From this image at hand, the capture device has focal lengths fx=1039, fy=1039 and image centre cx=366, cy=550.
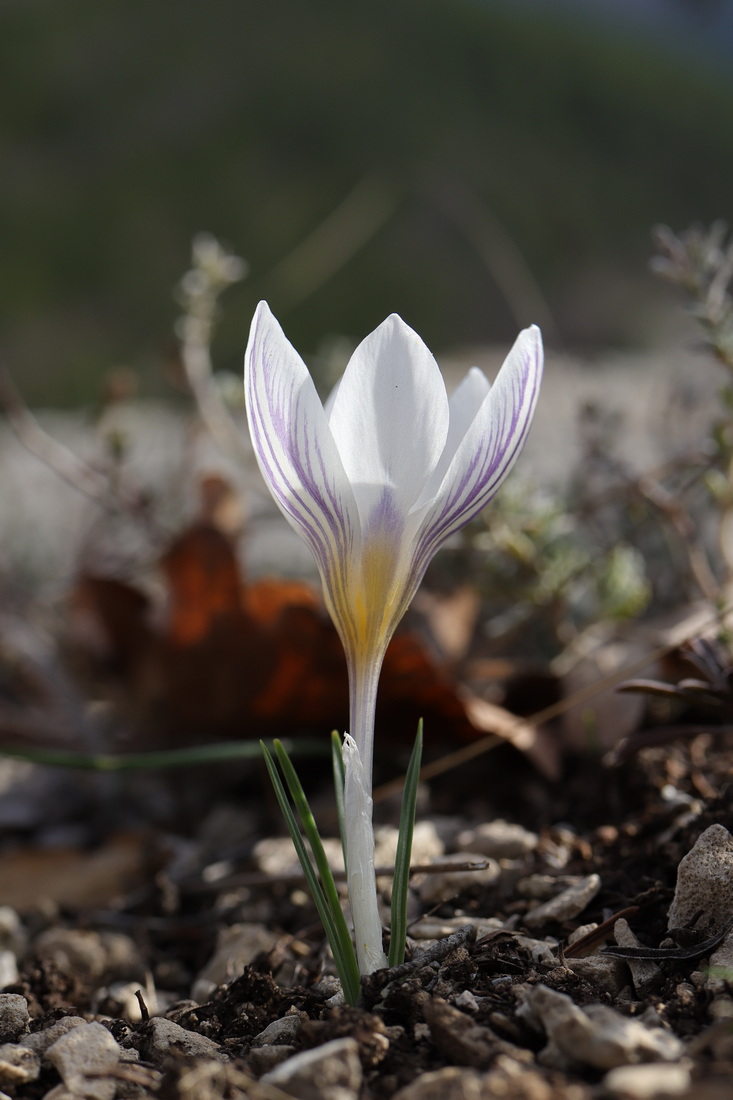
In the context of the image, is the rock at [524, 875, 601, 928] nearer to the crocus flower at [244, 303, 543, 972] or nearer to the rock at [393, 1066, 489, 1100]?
the crocus flower at [244, 303, 543, 972]

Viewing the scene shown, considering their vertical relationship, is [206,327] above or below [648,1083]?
above

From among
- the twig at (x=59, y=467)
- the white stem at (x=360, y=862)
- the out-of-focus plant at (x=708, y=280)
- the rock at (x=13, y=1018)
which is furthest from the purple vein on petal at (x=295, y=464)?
the twig at (x=59, y=467)

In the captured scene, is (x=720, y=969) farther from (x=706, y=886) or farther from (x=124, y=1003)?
(x=124, y=1003)

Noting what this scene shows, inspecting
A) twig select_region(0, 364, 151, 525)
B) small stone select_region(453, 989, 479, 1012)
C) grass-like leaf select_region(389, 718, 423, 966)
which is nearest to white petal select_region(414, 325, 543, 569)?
grass-like leaf select_region(389, 718, 423, 966)

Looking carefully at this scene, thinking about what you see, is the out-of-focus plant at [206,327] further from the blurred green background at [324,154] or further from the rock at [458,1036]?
the blurred green background at [324,154]

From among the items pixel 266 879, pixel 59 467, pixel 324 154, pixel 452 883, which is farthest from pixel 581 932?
pixel 324 154

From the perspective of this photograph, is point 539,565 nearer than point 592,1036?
No
